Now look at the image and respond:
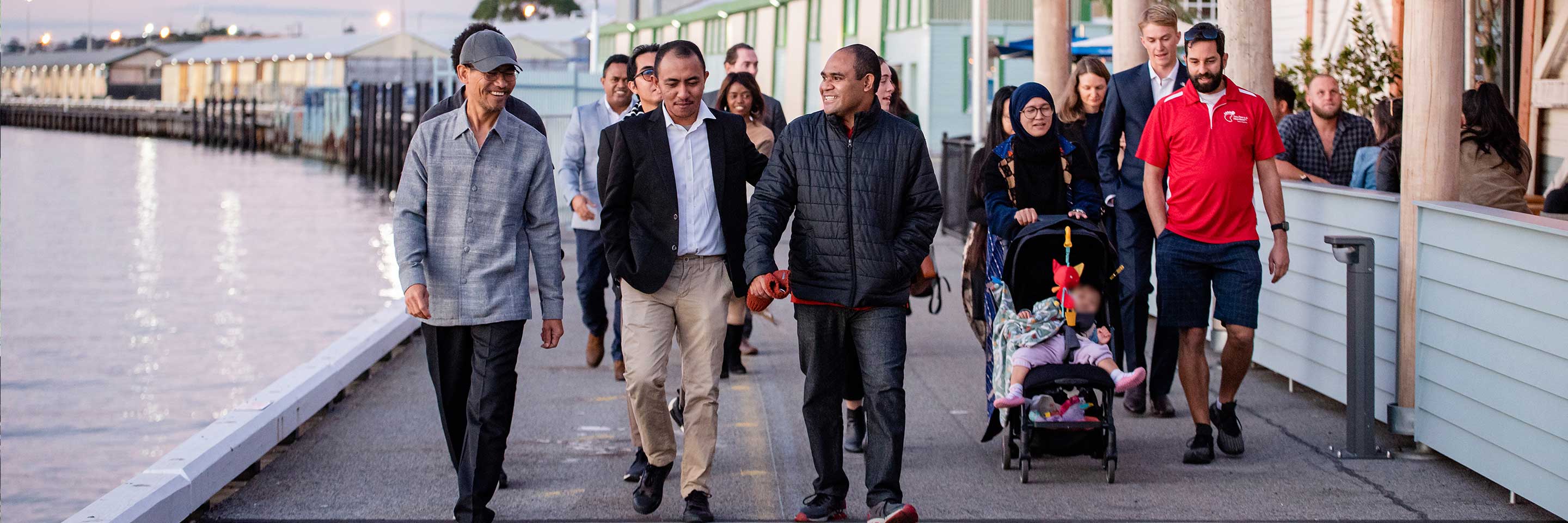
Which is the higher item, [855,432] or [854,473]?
[855,432]

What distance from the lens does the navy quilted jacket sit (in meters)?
5.72

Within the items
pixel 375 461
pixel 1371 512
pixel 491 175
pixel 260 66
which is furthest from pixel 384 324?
pixel 260 66

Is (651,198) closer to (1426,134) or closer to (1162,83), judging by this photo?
(1162,83)

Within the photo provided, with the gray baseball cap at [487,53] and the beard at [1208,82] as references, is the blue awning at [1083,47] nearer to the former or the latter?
the beard at [1208,82]

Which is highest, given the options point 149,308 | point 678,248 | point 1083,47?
point 1083,47

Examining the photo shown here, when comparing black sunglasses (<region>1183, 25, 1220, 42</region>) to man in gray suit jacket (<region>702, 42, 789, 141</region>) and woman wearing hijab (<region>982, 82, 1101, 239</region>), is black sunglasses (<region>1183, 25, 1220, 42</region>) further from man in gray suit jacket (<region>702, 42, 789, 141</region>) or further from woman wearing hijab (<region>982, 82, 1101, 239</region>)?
man in gray suit jacket (<region>702, 42, 789, 141</region>)

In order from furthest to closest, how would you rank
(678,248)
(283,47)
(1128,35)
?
(283,47) → (1128,35) → (678,248)

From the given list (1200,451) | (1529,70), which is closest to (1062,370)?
(1200,451)

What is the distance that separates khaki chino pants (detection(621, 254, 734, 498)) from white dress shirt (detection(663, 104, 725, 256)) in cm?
6

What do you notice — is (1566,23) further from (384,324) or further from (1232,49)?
(384,324)

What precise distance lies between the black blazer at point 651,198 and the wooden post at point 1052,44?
828 cm

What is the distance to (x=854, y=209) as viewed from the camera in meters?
5.72

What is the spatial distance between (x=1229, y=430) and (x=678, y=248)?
113 inches

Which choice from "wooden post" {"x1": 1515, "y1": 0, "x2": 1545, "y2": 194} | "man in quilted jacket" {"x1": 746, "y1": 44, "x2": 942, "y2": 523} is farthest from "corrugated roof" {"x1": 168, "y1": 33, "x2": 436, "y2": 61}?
"man in quilted jacket" {"x1": 746, "y1": 44, "x2": 942, "y2": 523}
